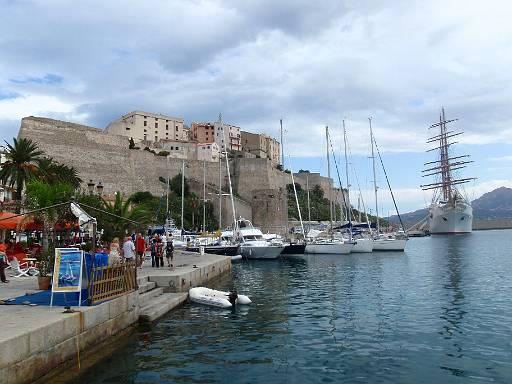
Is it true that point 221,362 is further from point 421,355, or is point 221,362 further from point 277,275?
point 277,275

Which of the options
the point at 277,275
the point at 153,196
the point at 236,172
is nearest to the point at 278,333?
the point at 277,275

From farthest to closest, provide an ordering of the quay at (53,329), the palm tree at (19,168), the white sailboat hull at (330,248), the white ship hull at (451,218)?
the white ship hull at (451,218)
the white sailboat hull at (330,248)
the palm tree at (19,168)
the quay at (53,329)

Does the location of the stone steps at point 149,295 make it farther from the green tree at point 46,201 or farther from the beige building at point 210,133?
the beige building at point 210,133

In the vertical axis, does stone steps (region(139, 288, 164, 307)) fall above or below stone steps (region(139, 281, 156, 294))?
below

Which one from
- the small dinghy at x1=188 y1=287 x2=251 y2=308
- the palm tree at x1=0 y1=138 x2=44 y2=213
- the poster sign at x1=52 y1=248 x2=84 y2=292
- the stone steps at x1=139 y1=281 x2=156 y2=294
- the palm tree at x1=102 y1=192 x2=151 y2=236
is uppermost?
the palm tree at x1=0 y1=138 x2=44 y2=213

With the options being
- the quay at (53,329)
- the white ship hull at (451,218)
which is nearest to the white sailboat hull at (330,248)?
the quay at (53,329)

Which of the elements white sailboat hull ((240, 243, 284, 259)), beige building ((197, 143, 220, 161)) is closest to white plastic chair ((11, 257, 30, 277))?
white sailboat hull ((240, 243, 284, 259))

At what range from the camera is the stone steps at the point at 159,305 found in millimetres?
11773

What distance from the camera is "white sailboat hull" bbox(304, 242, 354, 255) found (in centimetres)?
3941

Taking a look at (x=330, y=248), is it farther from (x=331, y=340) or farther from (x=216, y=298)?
(x=331, y=340)

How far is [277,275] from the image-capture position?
24766 millimetres

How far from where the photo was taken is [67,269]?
9.20 meters

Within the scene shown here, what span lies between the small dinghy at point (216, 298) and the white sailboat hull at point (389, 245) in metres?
29.8

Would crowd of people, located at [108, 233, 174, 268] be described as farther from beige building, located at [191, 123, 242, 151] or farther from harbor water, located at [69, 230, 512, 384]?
beige building, located at [191, 123, 242, 151]
